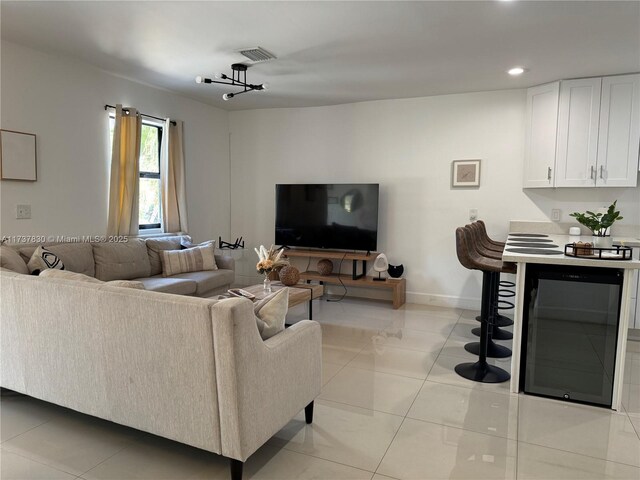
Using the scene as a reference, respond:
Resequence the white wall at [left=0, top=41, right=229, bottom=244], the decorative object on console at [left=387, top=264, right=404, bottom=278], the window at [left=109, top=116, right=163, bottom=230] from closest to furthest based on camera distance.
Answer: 1. the white wall at [left=0, top=41, right=229, bottom=244]
2. the window at [left=109, top=116, right=163, bottom=230]
3. the decorative object on console at [left=387, top=264, right=404, bottom=278]

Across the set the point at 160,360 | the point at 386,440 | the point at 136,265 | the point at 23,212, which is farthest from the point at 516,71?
the point at 23,212

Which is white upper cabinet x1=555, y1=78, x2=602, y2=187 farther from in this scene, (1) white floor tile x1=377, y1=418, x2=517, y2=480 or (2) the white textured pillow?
(2) the white textured pillow

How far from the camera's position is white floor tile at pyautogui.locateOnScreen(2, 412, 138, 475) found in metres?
2.14

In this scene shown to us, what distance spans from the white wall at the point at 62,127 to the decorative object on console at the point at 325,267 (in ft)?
Result: 8.53

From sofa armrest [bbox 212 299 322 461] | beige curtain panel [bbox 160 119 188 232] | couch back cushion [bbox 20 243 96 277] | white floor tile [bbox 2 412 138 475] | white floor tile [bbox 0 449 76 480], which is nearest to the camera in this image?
sofa armrest [bbox 212 299 322 461]

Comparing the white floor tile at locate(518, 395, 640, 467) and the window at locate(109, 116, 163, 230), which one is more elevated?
the window at locate(109, 116, 163, 230)

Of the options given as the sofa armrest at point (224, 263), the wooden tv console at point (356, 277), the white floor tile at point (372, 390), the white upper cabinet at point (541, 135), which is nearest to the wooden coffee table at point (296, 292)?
the white floor tile at point (372, 390)

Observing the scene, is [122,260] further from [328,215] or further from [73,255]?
[328,215]

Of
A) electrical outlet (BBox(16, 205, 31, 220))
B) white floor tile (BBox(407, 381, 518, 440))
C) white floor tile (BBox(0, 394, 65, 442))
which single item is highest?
electrical outlet (BBox(16, 205, 31, 220))

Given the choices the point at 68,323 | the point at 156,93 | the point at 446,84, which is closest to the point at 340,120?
the point at 446,84

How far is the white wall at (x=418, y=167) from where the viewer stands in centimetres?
498

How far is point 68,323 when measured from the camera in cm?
222

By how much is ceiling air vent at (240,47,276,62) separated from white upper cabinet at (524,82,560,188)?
2925mm

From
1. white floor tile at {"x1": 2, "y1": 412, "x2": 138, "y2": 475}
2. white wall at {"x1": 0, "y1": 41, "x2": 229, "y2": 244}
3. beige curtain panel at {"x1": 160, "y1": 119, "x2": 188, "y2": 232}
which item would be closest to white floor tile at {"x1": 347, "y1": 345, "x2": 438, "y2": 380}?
white floor tile at {"x1": 2, "y1": 412, "x2": 138, "y2": 475}
